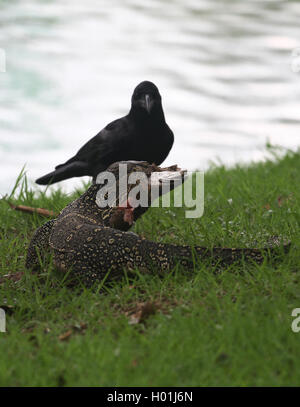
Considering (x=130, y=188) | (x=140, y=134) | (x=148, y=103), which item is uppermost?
(x=148, y=103)

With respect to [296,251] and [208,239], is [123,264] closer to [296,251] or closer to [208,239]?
[208,239]

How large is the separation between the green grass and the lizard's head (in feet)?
2.05

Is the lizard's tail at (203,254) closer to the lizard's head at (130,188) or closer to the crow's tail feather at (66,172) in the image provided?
the lizard's head at (130,188)

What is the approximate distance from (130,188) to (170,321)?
155 cm

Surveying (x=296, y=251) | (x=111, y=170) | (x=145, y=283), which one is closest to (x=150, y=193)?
(x=111, y=170)

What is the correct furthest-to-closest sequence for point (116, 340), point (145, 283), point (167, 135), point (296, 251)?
point (167, 135), point (296, 251), point (145, 283), point (116, 340)

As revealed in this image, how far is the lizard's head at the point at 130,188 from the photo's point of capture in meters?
4.73

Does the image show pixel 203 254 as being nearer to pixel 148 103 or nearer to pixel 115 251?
pixel 115 251

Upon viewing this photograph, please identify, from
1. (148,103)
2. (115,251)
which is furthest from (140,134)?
(115,251)

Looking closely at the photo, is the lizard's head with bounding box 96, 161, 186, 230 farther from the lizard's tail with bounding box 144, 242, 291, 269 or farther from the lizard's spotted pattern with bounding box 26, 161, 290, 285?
the lizard's tail with bounding box 144, 242, 291, 269

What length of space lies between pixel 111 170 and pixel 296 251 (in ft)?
5.87

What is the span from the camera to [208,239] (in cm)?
507

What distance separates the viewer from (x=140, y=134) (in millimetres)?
5273
